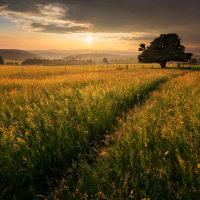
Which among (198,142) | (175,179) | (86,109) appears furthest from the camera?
(86,109)

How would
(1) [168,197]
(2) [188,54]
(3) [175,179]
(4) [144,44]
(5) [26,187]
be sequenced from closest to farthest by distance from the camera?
1. (1) [168,197]
2. (3) [175,179]
3. (5) [26,187]
4. (2) [188,54]
5. (4) [144,44]

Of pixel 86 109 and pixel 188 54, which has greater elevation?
pixel 188 54

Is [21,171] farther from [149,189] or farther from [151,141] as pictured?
[151,141]

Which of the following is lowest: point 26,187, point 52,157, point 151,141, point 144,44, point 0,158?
point 26,187

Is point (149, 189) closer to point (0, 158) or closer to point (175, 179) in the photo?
point (175, 179)

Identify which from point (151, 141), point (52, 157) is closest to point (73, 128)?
point (52, 157)

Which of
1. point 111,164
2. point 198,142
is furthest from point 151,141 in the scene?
point 111,164

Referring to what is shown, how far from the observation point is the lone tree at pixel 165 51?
3712cm

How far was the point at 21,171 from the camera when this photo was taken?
2383 mm

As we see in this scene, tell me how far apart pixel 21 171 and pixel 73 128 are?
150 cm

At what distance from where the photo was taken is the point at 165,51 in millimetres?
38938

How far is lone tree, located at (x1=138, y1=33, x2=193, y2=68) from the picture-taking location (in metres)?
37.1

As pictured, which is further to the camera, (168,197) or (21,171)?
(21,171)

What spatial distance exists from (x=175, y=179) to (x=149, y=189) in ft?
1.62
